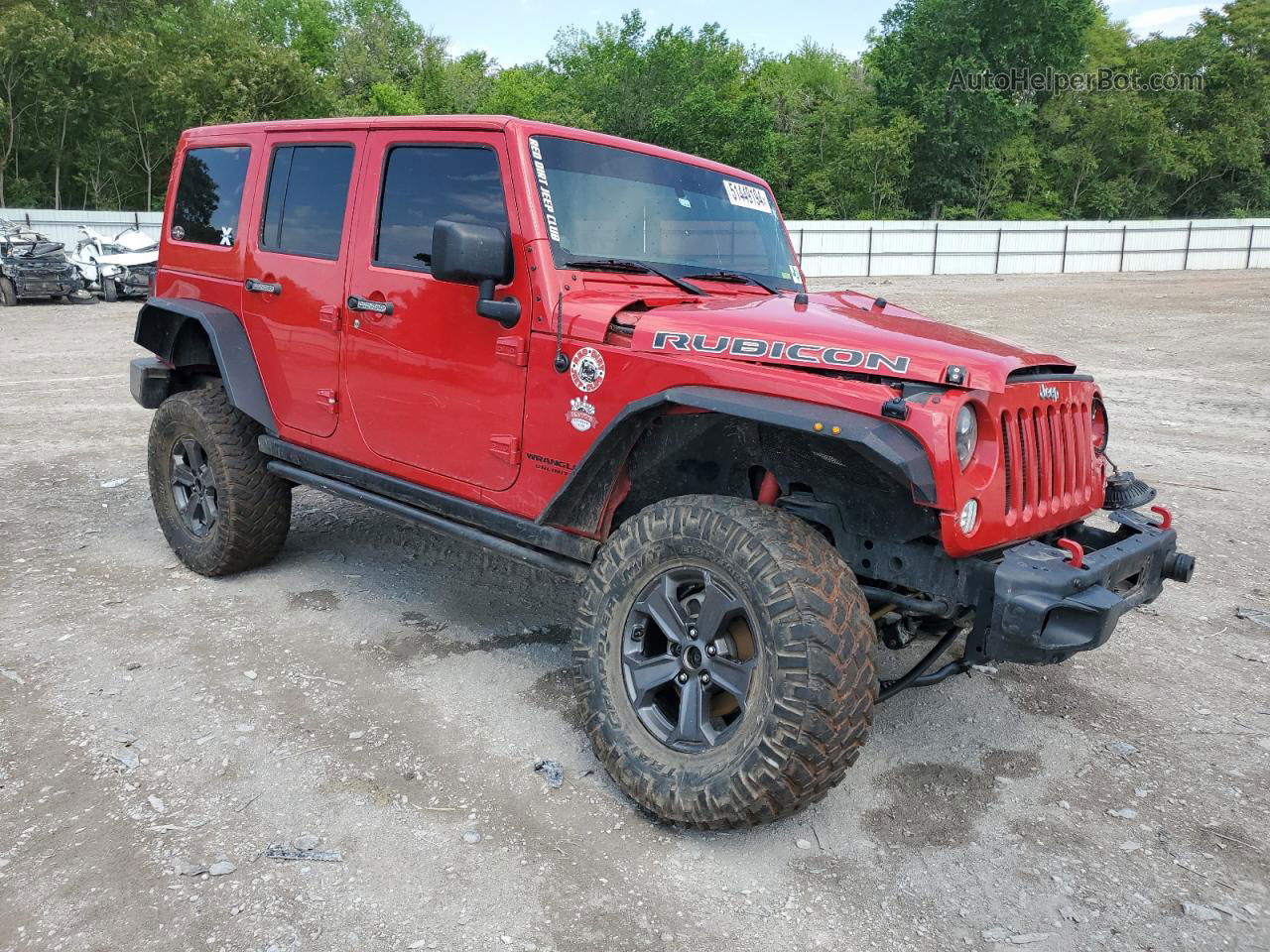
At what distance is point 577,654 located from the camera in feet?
10.3

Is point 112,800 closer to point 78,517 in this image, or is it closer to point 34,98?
point 78,517

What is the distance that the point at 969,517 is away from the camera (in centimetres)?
259

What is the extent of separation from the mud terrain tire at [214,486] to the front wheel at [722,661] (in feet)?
7.73

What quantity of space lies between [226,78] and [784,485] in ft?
143

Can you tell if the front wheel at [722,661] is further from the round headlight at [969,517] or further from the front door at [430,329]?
the front door at [430,329]

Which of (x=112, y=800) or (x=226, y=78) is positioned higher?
(x=226, y=78)

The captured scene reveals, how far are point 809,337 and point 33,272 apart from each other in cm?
2270

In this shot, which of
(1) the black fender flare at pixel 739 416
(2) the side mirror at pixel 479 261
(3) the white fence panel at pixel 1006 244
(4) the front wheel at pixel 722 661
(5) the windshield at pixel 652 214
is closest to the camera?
(1) the black fender flare at pixel 739 416

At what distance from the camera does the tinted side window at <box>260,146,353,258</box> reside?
4133mm

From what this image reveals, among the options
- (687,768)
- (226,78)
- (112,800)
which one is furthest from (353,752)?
(226,78)

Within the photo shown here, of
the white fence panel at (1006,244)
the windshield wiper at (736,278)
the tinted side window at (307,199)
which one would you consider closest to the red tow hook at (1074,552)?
the windshield wiper at (736,278)

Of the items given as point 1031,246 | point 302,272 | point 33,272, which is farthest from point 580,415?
point 1031,246

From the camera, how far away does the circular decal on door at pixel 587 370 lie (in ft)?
10.3

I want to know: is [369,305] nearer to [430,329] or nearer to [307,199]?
[430,329]
